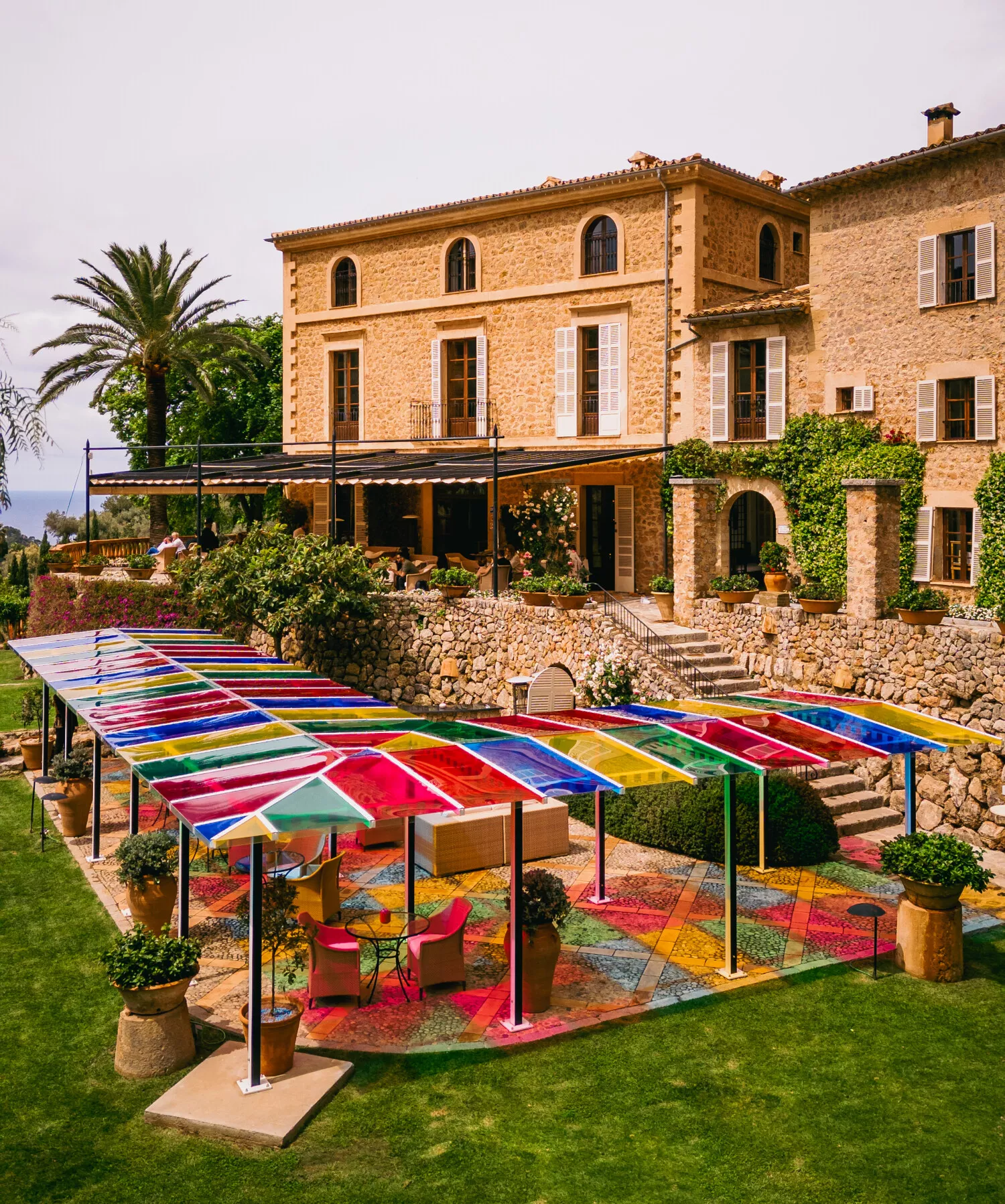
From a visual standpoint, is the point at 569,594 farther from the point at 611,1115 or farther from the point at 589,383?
the point at 611,1115

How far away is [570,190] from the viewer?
25188 millimetres

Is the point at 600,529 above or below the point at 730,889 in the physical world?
above

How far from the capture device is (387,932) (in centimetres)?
1081

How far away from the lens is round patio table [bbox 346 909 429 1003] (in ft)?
32.4

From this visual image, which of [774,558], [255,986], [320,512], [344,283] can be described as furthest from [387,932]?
[344,283]

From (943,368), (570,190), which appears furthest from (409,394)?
(943,368)

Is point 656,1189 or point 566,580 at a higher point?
point 566,580

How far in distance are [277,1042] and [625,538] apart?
1792cm

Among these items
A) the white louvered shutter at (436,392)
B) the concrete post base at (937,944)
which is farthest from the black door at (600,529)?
the concrete post base at (937,944)

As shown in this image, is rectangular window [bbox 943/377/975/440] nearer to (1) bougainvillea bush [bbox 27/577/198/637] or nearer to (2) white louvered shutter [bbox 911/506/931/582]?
(2) white louvered shutter [bbox 911/506/931/582]

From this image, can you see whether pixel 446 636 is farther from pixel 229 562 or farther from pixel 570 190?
pixel 570 190

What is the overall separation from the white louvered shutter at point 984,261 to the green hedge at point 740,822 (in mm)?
9712

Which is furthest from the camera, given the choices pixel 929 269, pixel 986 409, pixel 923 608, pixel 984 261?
pixel 929 269

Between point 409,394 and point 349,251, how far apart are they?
4.22 m
